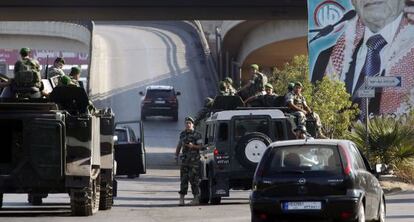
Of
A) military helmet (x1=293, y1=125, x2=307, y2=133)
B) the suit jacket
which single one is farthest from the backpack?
the suit jacket

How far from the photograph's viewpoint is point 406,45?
44812 mm

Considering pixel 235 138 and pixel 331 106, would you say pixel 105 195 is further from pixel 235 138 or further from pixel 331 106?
pixel 331 106

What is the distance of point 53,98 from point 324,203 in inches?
237

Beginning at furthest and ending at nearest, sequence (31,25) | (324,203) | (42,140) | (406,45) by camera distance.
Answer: (31,25), (406,45), (42,140), (324,203)

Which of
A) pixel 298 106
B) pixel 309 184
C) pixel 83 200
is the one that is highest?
pixel 298 106

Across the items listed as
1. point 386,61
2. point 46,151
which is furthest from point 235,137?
point 386,61

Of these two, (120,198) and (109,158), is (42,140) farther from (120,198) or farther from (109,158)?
(120,198)

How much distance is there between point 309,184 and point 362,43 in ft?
101

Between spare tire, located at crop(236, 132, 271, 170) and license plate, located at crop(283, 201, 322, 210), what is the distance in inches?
261

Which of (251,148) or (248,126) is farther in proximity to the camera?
(248,126)

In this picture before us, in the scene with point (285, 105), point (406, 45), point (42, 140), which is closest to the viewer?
point (42, 140)

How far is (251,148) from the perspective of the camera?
872 inches

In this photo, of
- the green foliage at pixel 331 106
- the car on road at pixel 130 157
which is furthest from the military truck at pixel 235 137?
the green foliage at pixel 331 106

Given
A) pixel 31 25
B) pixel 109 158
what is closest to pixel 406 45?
pixel 109 158
